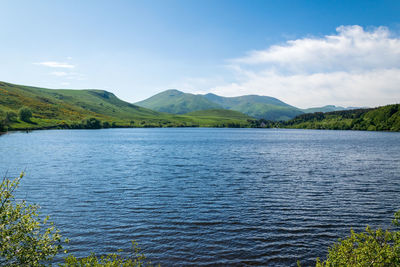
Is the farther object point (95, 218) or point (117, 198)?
point (117, 198)

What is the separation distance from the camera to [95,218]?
2739 centimetres

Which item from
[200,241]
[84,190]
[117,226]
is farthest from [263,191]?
[84,190]

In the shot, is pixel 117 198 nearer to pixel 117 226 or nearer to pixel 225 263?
pixel 117 226

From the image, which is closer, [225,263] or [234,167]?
[225,263]

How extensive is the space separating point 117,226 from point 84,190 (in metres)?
16.2

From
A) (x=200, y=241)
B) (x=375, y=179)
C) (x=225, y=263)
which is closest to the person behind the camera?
Answer: (x=225, y=263)

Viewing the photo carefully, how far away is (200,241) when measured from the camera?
2228 cm

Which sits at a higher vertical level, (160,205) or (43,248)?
(43,248)

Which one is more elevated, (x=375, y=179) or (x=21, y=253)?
(x=21, y=253)

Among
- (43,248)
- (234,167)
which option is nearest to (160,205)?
(43,248)

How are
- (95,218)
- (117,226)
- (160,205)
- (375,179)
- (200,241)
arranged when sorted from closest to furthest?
(200,241) < (117,226) < (95,218) < (160,205) < (375,179)

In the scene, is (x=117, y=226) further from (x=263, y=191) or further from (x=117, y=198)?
(x=263, y=191)

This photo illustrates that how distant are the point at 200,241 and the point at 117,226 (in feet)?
28.4

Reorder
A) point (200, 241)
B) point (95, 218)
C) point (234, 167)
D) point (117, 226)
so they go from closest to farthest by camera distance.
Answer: point (200, 241), point (117, 226), point (95, 218), point (234, 167)
